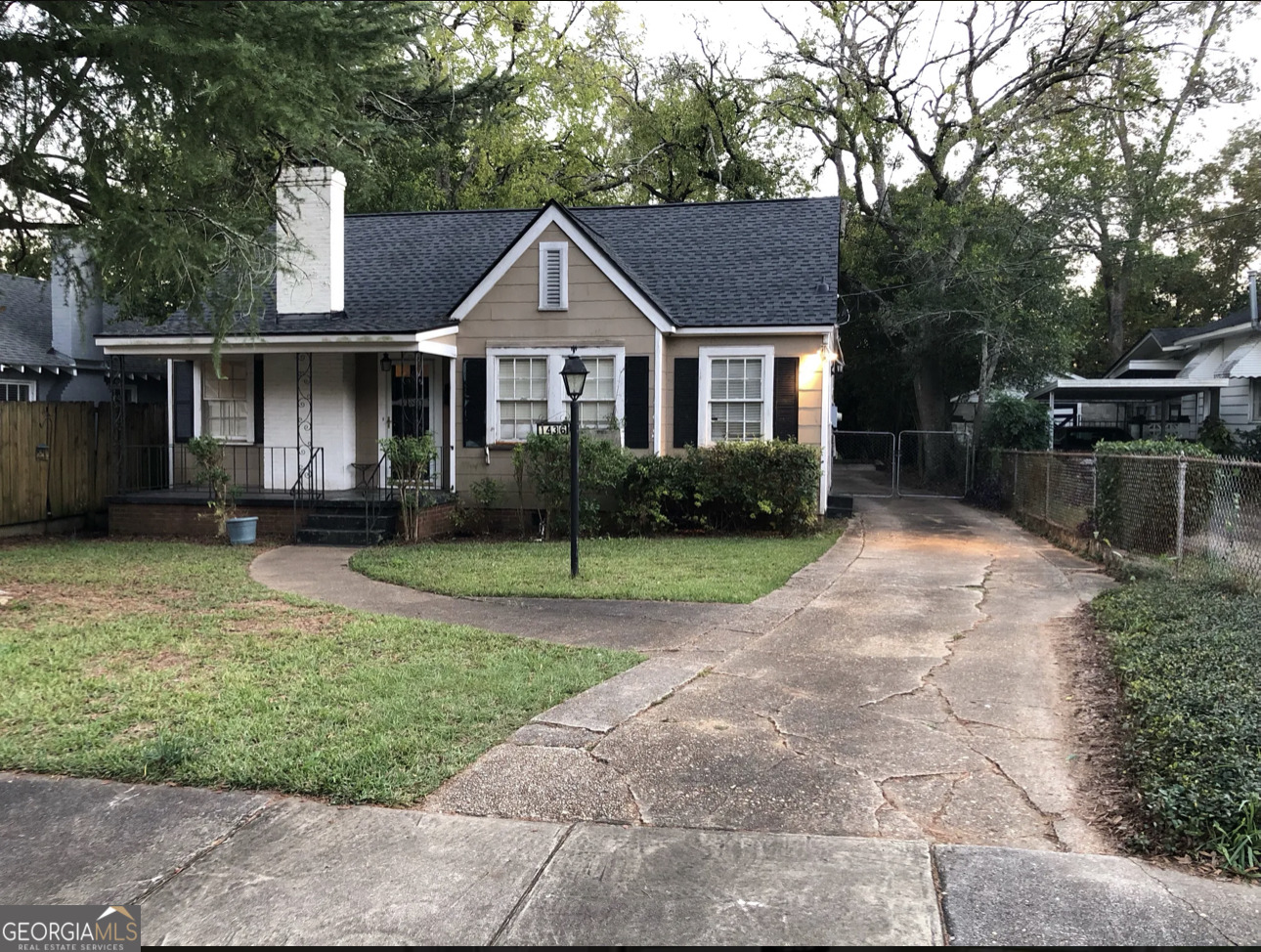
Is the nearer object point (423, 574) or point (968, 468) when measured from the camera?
point (423, 574)

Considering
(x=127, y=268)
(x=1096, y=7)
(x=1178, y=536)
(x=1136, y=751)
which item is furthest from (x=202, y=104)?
(x=1096, y=7)

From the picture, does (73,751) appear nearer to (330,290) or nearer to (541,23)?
(330,290)

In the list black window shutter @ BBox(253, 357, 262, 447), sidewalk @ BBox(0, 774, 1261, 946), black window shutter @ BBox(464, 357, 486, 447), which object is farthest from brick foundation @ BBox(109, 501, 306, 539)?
sidewalk @ BBox(0, 774, 1261, 946)

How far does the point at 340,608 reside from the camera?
8.43 meters

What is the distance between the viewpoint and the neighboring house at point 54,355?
64.3 ft

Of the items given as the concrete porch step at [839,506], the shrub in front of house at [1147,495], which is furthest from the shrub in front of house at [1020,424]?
the shrub in front of house at [1147,495]

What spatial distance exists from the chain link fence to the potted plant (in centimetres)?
1170

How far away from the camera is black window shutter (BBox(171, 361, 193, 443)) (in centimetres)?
1585

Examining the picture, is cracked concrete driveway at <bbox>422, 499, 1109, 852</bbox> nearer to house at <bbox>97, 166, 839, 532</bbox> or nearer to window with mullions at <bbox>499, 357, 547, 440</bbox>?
house at <bbox>97, 166, 839, 532</bbox>

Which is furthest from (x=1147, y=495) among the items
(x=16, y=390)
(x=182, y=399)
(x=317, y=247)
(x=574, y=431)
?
(x=16, y=390)

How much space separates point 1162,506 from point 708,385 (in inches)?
269

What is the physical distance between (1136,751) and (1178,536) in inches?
213

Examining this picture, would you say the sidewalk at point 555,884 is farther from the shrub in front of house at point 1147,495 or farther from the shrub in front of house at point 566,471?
the shrub in front of house at point 566,471

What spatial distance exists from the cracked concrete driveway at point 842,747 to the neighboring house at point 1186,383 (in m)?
18.3
